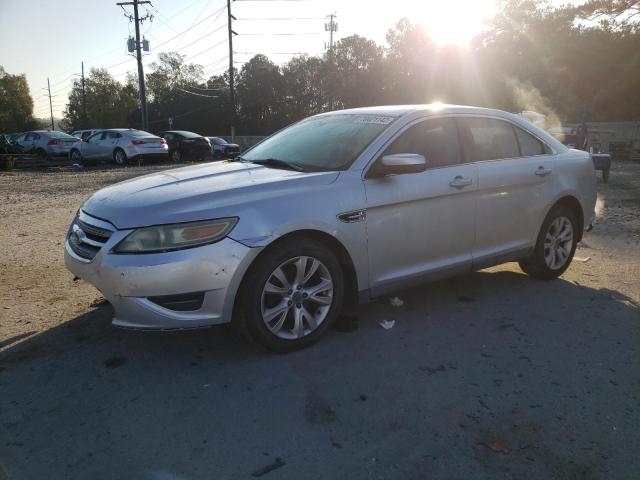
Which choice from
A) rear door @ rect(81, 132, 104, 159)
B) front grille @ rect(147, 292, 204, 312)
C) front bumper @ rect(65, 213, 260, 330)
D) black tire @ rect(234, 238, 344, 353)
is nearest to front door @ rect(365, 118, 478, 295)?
black tire @ rect(234, 238, 344, 353)

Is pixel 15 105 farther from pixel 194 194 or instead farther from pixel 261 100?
pixel 194 194

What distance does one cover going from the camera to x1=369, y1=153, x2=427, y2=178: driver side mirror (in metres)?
3.61

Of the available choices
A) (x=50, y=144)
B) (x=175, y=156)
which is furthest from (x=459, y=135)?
(x=50, y=144)

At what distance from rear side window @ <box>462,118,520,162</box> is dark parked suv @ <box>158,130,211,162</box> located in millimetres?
20045

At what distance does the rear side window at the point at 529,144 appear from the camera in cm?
484

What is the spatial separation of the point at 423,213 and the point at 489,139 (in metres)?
1.16

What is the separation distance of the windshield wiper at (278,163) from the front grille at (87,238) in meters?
1.38

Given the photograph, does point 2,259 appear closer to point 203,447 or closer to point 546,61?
point 203,447

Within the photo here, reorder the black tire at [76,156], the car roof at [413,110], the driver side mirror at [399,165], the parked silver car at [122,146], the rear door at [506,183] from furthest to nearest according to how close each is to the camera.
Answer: the black tire at [76,156], the parked silver car at [122,146], the rear door at [506,183], the car roof at [413,110], the driver side mirror at [399,165]

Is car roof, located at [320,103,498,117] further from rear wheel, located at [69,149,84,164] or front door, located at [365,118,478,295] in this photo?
rear wheel, located at [69,149,84,164]

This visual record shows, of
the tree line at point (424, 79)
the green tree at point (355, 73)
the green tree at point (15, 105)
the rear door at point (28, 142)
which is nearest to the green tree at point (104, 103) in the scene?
the tree line at point (424, 79)

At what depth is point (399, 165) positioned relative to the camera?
11.9ft

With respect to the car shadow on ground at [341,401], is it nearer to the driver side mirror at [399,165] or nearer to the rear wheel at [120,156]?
the driver side mirror at [399,165]

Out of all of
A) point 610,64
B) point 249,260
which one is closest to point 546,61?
point 610,64
